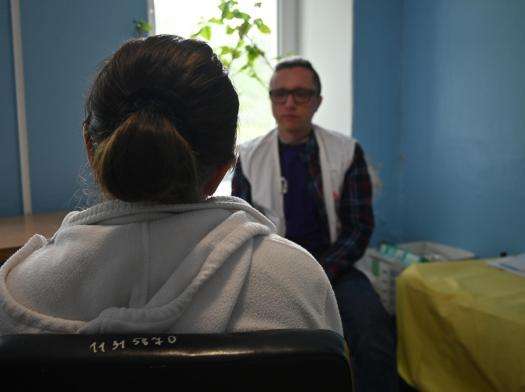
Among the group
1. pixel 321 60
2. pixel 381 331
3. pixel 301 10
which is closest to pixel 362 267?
pixel 381 331

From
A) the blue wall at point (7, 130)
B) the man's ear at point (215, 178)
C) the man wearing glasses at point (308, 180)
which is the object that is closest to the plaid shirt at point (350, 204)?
the man wearing glasses at point (308, 180)

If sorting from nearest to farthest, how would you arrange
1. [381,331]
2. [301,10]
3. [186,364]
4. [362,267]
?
[186,364] < [381,331] < [362,267] < [301,10]

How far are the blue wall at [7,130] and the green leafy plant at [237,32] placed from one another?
2.52ft

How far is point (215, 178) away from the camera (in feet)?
2.43

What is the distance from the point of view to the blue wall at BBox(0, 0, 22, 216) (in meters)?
1.82

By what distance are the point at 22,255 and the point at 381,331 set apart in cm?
122

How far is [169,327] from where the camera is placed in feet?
1.86

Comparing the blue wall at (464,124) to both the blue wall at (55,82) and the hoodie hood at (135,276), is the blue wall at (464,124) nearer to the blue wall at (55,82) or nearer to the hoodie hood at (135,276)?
the blue wall at (55,82)

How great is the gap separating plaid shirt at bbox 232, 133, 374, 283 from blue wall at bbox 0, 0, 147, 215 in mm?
756

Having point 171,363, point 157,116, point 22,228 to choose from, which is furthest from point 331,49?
point 171,363

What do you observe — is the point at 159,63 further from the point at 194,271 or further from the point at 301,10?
the point at 301,10

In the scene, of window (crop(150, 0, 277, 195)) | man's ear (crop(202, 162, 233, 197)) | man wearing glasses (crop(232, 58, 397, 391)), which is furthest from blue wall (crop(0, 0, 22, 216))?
man's ear (crop(202, 162, 233, 197))

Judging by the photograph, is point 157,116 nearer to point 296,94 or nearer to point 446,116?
point 296,94

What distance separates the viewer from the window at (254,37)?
2.25m
